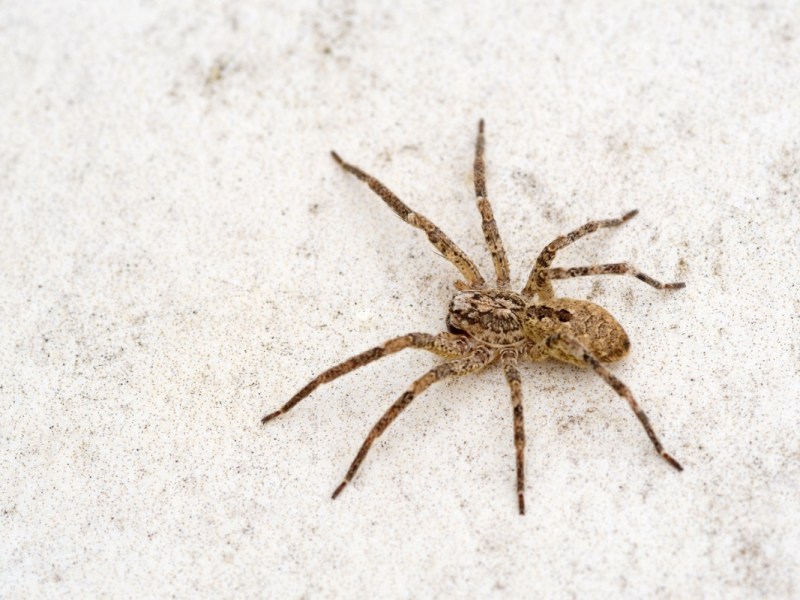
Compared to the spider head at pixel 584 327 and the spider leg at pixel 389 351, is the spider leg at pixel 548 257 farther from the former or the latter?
the spider leg at pixel 389 351

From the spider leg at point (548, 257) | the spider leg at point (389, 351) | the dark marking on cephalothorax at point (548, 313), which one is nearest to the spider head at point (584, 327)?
the dark marking on cephalothorax at point (548, 313)

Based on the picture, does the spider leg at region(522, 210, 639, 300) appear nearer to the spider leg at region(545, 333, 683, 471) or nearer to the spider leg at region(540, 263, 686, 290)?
the spider leg at region(540, 263, 686, 290)

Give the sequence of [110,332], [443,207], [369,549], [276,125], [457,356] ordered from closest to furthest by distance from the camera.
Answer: [369,549], [457,356], [110,332], [443,207], [276,125]

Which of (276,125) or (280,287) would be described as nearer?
(280,287)

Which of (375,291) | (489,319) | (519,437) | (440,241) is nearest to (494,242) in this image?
(440,241)

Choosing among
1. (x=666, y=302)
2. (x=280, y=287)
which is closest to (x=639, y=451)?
(x=666, y=302)

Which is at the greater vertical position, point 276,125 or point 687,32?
point 687,32

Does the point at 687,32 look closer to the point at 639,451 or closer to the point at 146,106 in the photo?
the point at 639,451

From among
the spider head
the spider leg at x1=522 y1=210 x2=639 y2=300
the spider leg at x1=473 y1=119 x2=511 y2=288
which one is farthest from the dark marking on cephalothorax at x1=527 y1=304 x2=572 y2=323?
the spider leg at x1=473 y1=119 x2=511 y2=288
